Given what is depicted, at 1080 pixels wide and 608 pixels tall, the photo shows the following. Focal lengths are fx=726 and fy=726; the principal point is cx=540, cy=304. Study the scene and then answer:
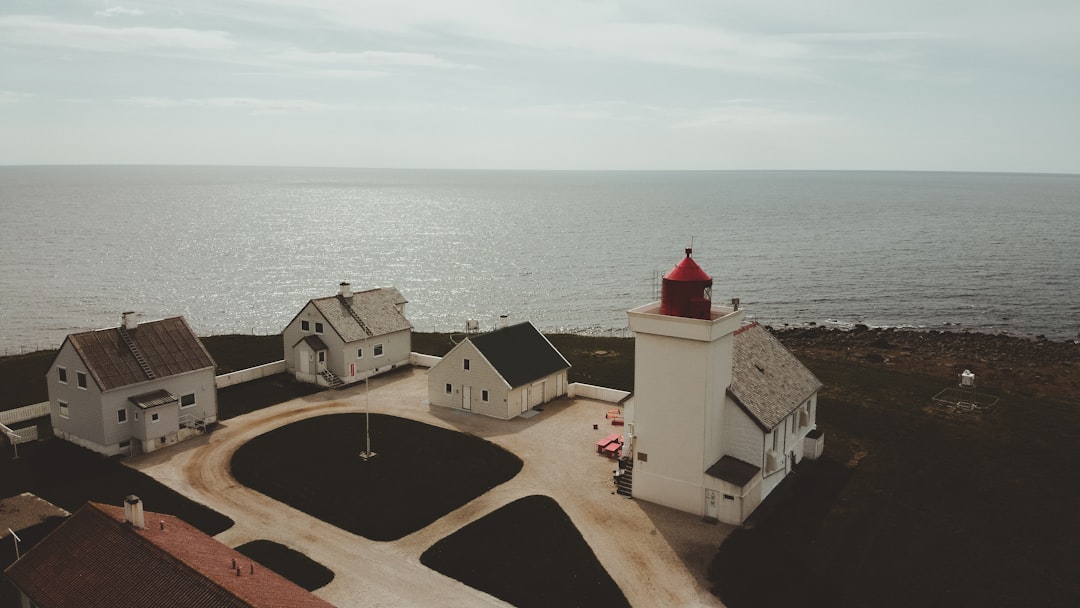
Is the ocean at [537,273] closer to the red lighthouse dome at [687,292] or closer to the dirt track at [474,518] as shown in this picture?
the dirt track at [474,518]

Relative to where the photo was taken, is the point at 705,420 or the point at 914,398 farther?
the point at 914,398

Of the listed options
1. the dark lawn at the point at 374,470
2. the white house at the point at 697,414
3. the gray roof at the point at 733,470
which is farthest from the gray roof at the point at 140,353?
the gray roof at the point at 733,470

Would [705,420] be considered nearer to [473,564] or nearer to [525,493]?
[525,493]

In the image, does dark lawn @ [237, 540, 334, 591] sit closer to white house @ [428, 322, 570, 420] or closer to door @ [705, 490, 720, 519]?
door @ [705, 490, 720, 519]

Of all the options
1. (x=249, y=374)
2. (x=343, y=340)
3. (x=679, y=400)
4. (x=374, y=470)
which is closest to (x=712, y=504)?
(x=679, y=400)

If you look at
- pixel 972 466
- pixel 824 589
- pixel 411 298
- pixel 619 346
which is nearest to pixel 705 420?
pixel 824 589

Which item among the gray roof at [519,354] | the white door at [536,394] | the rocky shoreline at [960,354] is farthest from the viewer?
the rocky shoreline at [960,354]
